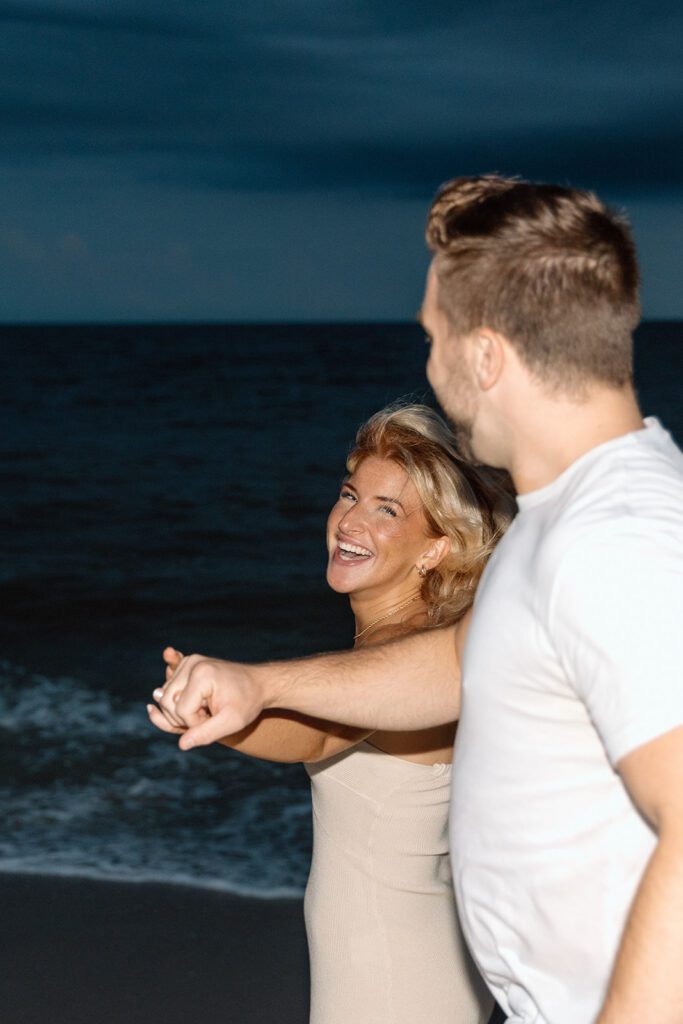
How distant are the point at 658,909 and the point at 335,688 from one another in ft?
3.09

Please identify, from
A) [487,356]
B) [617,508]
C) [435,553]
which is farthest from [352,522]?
[617,508]

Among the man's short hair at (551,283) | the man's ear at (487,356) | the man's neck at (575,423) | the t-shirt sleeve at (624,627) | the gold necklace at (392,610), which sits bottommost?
the gold necklace at (392,610)

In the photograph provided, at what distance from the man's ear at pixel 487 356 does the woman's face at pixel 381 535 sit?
1.48 metres

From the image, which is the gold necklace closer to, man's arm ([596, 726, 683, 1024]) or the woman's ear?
the woman's ear

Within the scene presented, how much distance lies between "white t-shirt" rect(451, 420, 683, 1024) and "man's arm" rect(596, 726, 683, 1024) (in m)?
0.03

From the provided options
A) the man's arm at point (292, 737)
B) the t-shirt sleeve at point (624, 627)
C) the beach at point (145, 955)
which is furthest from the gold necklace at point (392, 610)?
the beach at point (145, 955)

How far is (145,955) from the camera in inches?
205

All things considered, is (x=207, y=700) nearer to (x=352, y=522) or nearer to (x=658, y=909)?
(x=658, y=909)

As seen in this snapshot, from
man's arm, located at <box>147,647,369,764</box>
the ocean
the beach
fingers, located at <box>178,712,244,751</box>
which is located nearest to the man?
fingers, located at <box>178,712,244,751</box>

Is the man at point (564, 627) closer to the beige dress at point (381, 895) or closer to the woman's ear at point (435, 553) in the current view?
the beige dress at point (381, 895)

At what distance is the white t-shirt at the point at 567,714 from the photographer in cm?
145

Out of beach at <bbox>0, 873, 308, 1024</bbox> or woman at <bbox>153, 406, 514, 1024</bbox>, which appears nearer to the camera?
woman at <bbox>153, 406, 514, 1024</bbox>

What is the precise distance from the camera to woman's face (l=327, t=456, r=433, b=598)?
3.18 meters

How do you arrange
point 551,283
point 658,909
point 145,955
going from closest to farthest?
point 658,909 → point 551,283 → point 145,955
